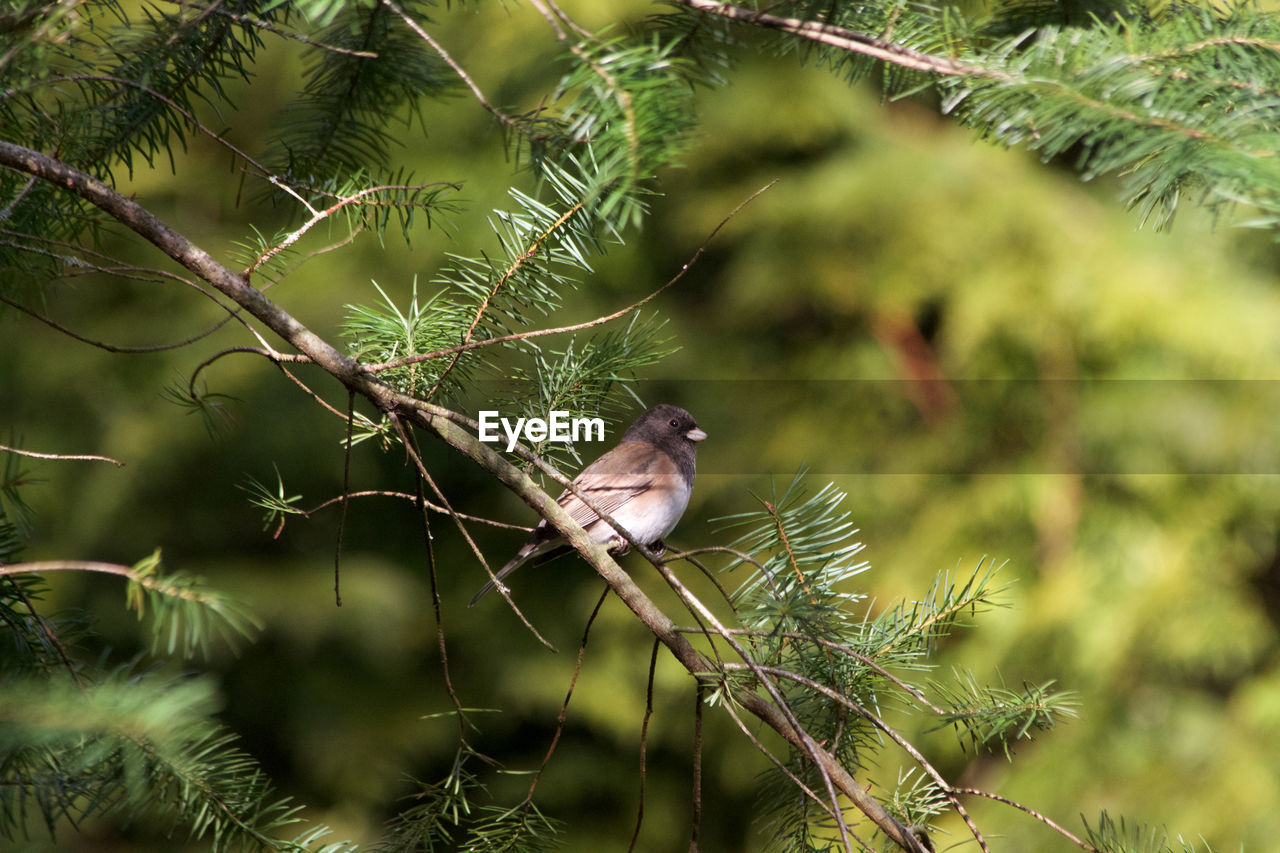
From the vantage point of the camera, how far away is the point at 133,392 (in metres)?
3.20

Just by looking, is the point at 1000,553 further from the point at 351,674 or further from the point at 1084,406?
the point at 351,674

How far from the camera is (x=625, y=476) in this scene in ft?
5.30

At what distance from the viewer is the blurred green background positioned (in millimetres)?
2875

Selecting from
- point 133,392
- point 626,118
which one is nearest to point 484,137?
point 133,392

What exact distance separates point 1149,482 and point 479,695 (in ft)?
7.55

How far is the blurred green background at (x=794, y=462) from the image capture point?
288cm

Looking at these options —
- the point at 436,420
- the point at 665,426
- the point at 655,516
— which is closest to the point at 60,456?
the point at 436,420

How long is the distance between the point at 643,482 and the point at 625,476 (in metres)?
0.06

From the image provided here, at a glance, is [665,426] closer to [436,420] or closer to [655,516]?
[655,516]

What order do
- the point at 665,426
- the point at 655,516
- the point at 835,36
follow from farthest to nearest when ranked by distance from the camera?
the point at 665,426 → the point at 655,516 → the point at 835,36

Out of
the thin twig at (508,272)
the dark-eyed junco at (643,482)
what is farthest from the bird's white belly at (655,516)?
the thin twig at (508,272)

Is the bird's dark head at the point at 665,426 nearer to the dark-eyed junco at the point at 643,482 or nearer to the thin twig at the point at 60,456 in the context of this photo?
the dark-eyed junco at the point at 643,482

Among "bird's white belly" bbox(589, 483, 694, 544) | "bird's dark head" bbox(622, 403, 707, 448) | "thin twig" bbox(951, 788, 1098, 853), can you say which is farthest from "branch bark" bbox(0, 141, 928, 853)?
"bird's dark head" bbox(622, 403, 707, 448)

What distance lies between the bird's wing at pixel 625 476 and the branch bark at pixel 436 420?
797 millimetres
